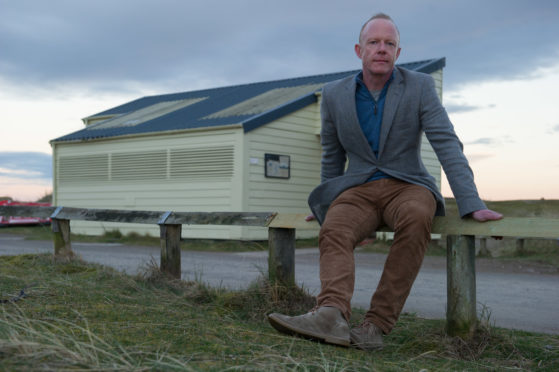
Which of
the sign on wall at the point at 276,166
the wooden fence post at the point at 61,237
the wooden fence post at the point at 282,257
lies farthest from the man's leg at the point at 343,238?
the sign on wall at the point at 276,166

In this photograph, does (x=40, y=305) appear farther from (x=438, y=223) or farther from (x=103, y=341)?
(x=438, y=223)

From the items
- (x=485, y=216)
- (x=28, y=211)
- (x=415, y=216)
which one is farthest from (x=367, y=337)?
(x=28, y=211)

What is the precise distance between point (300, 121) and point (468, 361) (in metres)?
13.1

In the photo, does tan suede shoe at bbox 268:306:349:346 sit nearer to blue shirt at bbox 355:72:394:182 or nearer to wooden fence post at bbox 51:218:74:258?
blue shirt at bbox 355:72:394:182

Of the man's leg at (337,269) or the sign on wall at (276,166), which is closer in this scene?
the man's leg at (337,269)

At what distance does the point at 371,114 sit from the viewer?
3.90m

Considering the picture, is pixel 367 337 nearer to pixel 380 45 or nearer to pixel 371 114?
pixel 371 114

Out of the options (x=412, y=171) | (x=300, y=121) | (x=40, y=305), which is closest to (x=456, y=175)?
(x=412, y=171)

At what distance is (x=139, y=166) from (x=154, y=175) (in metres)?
0.69

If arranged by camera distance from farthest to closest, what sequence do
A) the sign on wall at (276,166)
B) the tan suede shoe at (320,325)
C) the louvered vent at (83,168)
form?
the louvered vent at (83,168)
the sign on wall at (276,166)
the tan suede shoe at (320,325)

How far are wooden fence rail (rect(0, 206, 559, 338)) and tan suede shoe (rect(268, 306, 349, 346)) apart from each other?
88 centimetres

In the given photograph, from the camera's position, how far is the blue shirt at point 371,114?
12.7ft

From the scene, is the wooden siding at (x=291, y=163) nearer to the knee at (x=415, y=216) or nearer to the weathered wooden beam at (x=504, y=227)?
the weathered wooden beam at (x=504, y=227)

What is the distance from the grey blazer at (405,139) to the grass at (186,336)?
0.83 metres
